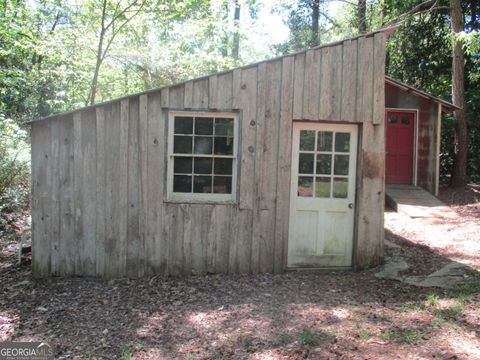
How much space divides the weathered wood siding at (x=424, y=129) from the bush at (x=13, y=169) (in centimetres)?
1035

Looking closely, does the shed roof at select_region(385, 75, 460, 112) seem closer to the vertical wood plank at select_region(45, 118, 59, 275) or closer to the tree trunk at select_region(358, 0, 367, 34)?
the tree trunk at select_region(358, 0, 367, 34)

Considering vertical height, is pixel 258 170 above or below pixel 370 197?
above

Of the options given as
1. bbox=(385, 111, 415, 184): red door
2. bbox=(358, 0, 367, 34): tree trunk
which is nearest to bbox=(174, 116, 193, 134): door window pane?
bbox=(385, 111, 415, 184): red door

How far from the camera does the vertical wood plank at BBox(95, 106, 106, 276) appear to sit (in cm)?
585

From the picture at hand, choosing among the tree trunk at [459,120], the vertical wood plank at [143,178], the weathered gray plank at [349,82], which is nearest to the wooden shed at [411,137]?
the tree trunk at [459,120]

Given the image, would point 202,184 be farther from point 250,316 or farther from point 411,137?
point 411,137

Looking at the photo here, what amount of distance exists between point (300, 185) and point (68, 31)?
880cm

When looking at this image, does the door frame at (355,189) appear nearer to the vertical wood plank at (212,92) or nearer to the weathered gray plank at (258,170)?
the weathered gray plank at (258,170)

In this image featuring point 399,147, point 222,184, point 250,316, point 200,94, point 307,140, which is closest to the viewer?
point 250,316

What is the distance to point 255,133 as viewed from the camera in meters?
5.91

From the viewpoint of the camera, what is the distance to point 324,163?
613 cm

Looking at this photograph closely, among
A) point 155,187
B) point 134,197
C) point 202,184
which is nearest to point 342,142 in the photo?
point 202,184

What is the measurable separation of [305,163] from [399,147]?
7.93 meters

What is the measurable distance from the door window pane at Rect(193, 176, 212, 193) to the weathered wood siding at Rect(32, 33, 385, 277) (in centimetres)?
24
